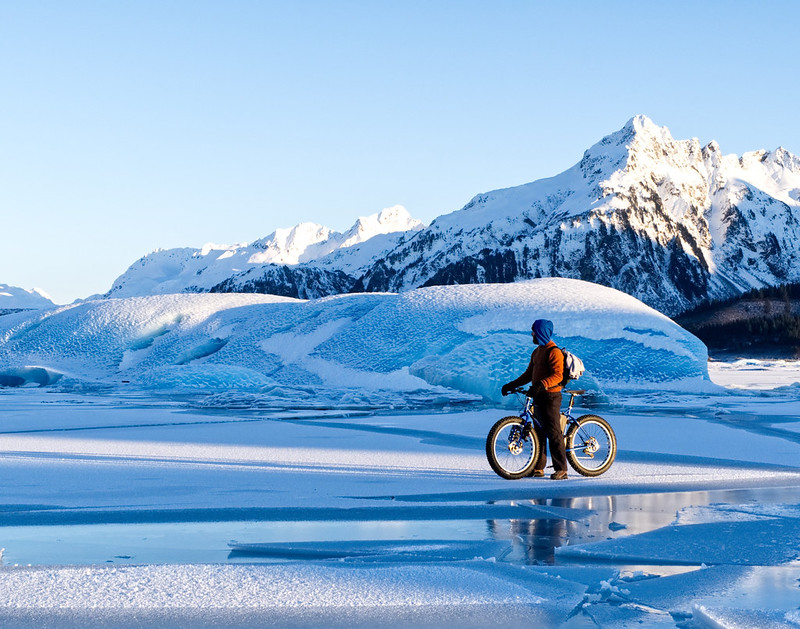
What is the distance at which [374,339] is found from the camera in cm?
2209

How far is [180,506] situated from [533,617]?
313 centimetres

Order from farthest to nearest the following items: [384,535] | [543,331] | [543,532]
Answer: [543,331] < [543,532] < [384,535]

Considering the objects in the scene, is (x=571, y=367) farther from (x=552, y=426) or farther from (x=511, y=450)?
(x=511, y=450)

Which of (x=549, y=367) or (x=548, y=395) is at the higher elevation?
(x=549, y=367)

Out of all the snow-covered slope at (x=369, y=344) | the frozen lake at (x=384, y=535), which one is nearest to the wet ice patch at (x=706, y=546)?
the frozen lake at (x=384, y=535)

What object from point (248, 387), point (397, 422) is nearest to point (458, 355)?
point (248, 387)

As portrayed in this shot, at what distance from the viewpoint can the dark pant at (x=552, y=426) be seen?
285 inches

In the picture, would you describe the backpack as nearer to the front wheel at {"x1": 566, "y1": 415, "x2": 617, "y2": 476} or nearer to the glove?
the glove

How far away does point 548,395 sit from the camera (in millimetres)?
7246

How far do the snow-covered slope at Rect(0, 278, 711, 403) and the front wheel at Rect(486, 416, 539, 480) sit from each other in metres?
10.5

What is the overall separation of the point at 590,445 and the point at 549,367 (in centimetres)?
86

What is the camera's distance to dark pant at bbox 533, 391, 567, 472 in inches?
285

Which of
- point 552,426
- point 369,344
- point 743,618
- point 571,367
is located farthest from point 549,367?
point 369,344

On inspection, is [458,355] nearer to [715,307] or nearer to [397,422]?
[397,422]
